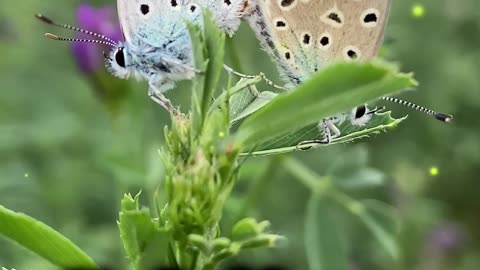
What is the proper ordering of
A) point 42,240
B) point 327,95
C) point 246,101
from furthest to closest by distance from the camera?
point 246,101 < point 42,240 < point 327,95

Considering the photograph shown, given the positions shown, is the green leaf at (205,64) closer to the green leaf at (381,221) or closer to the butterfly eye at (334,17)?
the butterfly eye at (334,17)

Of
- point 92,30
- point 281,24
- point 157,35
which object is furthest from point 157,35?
point 92,30

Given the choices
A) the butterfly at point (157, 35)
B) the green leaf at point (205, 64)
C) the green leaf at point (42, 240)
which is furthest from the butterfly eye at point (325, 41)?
the green leaf at point (42, 240)

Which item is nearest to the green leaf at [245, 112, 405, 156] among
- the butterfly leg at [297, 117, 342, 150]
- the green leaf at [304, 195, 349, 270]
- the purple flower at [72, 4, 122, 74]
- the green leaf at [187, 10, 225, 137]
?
the butterfly leg at [297, 117, 342, 150]

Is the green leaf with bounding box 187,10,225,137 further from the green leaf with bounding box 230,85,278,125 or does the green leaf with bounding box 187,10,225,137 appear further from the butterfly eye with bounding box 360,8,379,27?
the butterfly eye with bounding box 360,8,379,27

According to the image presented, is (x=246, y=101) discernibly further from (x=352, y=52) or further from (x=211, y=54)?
(x=352, y=52)

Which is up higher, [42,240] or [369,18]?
[369,18]
